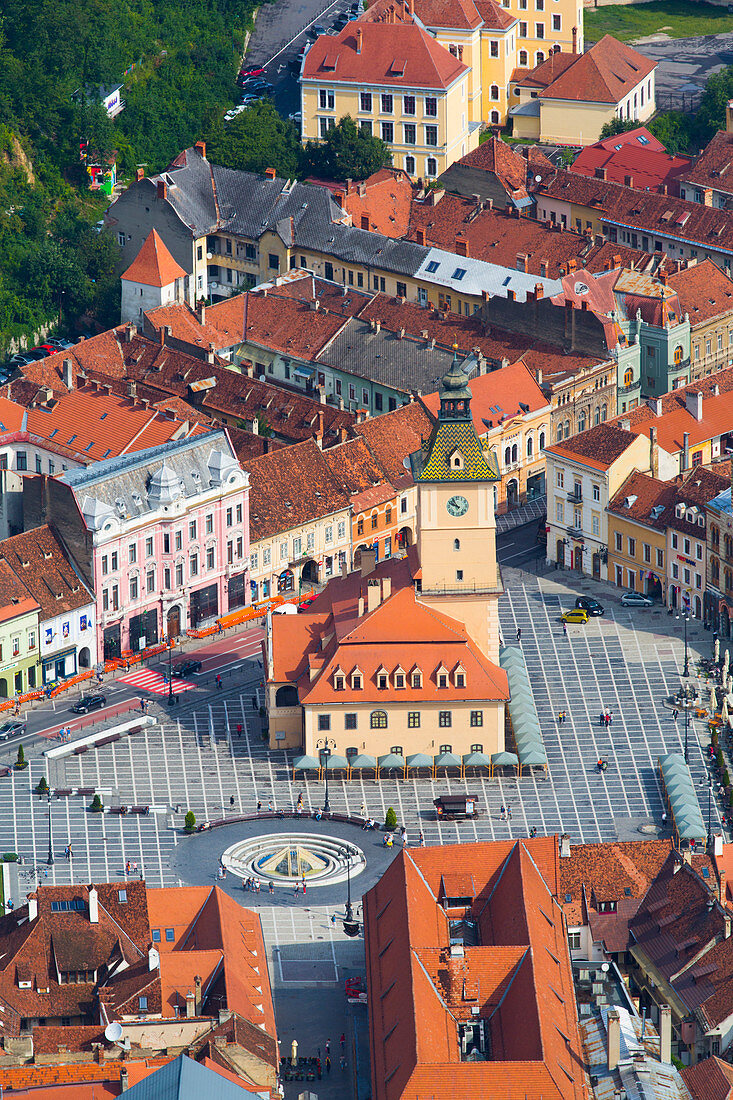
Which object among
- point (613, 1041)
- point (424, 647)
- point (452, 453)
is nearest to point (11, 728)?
point (424, 647)

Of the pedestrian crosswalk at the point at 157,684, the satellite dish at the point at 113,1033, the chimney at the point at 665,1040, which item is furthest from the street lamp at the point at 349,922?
the pedestrian crosswalk at the point at 157,684

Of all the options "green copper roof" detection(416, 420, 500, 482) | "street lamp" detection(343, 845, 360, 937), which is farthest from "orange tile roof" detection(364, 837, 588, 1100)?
"green copper roof" detection(416, 420, 500, 482)

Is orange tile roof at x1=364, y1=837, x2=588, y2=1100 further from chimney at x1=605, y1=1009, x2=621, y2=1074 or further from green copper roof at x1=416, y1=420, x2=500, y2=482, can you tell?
green copper roof at x1=416, y1=420, x2=500, y2=482

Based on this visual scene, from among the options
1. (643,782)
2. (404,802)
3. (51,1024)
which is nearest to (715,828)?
(643,782)

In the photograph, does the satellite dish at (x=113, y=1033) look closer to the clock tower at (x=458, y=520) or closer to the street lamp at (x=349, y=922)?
the street lamp at (x=349, y=922)

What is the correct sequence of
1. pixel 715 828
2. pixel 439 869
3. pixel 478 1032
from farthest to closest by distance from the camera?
1. pixel 715 828
2. pixel 439 869
3. pixel 478 1032

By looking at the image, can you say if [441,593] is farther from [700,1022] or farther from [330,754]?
[700,1022]
